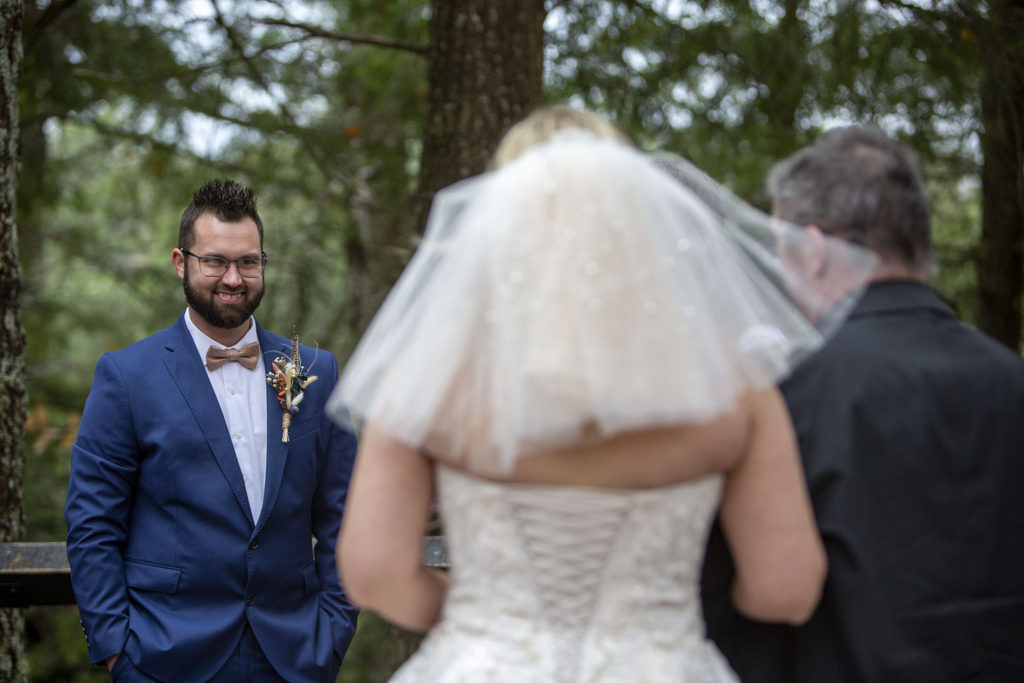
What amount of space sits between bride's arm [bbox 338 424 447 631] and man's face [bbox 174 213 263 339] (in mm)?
1361

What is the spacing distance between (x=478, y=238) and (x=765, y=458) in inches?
28.3

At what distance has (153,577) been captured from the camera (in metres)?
2.89

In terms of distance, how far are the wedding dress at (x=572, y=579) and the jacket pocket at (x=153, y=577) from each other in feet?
4.25

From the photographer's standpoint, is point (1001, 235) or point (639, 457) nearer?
point (639, 457)

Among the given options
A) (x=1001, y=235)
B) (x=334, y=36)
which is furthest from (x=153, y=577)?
(x=1001, y=235)

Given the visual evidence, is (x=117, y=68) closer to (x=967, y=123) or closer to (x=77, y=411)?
(x=77, y=411)

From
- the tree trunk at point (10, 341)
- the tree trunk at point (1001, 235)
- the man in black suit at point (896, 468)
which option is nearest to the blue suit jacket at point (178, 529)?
the tree trunk at point (10, 341)

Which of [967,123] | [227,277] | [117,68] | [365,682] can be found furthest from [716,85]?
[365,682]

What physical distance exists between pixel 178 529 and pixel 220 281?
82cm

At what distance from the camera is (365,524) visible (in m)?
1.89

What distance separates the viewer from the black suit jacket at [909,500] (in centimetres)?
210

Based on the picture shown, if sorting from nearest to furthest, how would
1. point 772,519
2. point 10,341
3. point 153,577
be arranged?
point 772,519, point 153,577, point 10,341

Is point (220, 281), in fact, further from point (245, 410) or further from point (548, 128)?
point (548, 128)

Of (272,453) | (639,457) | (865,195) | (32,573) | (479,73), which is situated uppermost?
(479,73)
